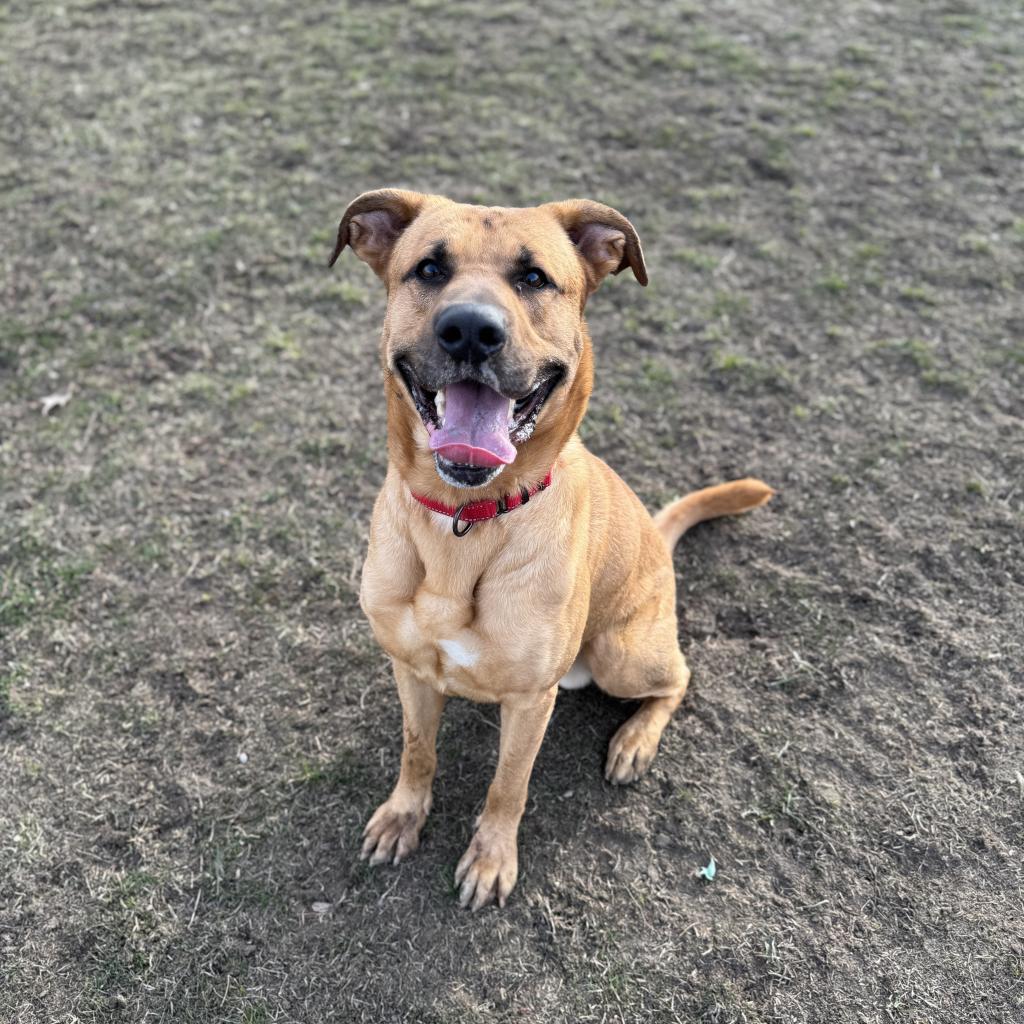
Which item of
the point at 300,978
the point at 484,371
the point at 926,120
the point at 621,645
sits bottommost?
the point at 300,978

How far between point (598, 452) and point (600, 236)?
2.23m

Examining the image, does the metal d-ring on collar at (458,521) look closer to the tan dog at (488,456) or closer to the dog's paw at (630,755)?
the tan dog at (488,456)

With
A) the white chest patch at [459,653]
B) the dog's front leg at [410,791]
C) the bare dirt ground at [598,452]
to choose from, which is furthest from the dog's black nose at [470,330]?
the bare dirt ground at [598,452]

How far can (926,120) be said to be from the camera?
25.3 feet

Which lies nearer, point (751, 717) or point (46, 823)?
point (46, 823)

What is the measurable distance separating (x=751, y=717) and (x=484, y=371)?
2.38 meters

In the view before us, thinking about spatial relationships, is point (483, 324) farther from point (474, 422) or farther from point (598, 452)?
point (598, 452)

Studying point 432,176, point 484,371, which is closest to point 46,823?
point 484,371

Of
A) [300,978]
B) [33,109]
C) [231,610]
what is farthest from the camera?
[33,109]

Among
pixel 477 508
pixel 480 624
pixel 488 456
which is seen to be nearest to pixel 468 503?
pixel 477 508

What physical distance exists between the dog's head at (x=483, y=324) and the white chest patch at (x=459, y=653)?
587 mm

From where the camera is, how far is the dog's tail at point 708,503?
447 cm

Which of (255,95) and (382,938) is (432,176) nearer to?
(255,95)

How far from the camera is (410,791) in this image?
364cm
